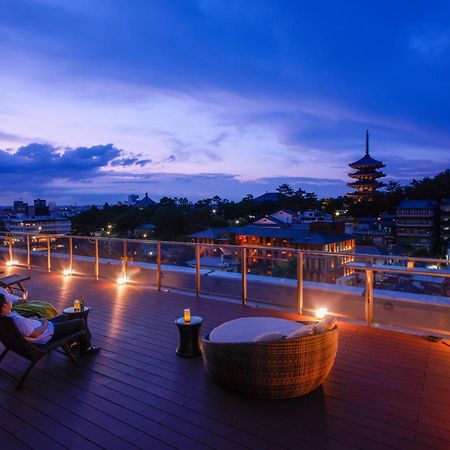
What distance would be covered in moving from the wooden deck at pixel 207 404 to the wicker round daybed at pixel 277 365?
0.11 m

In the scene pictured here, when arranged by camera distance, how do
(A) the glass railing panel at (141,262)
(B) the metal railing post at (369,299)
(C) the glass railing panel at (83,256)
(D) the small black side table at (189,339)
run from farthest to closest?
(C) the glass railing panel at (83,256) → (A) the glass railing panel at (141,262) → (B) the metal railing post at (369,299) → (D) the small black side table at (189,339)

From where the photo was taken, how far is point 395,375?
3.41m

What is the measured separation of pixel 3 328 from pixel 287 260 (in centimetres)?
371

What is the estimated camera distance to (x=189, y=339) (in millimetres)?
3871

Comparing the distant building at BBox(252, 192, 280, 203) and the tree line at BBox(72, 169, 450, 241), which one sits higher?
the distant building at BBox(252, 192, 280, 203)

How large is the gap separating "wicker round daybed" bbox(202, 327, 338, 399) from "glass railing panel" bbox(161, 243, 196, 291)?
3.61 meters

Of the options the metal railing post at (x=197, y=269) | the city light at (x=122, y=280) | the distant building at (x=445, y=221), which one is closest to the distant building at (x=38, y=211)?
the distant building at (x=445, y=221)

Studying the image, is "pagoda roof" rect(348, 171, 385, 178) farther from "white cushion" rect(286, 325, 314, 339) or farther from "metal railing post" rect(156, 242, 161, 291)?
"white cushion" rect(286, 325, 314, 339)

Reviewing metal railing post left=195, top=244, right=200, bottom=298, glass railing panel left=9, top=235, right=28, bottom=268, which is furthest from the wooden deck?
glass railing panel left=9, top=235, right=28, bottom=268

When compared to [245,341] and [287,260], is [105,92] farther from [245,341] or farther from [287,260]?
[245,341]

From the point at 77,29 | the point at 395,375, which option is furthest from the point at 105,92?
the point at 395,375

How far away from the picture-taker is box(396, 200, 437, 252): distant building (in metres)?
51.4

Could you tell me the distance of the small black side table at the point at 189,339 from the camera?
3.86 m

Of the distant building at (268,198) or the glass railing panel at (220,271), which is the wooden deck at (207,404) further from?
the distant building at (268,198)
